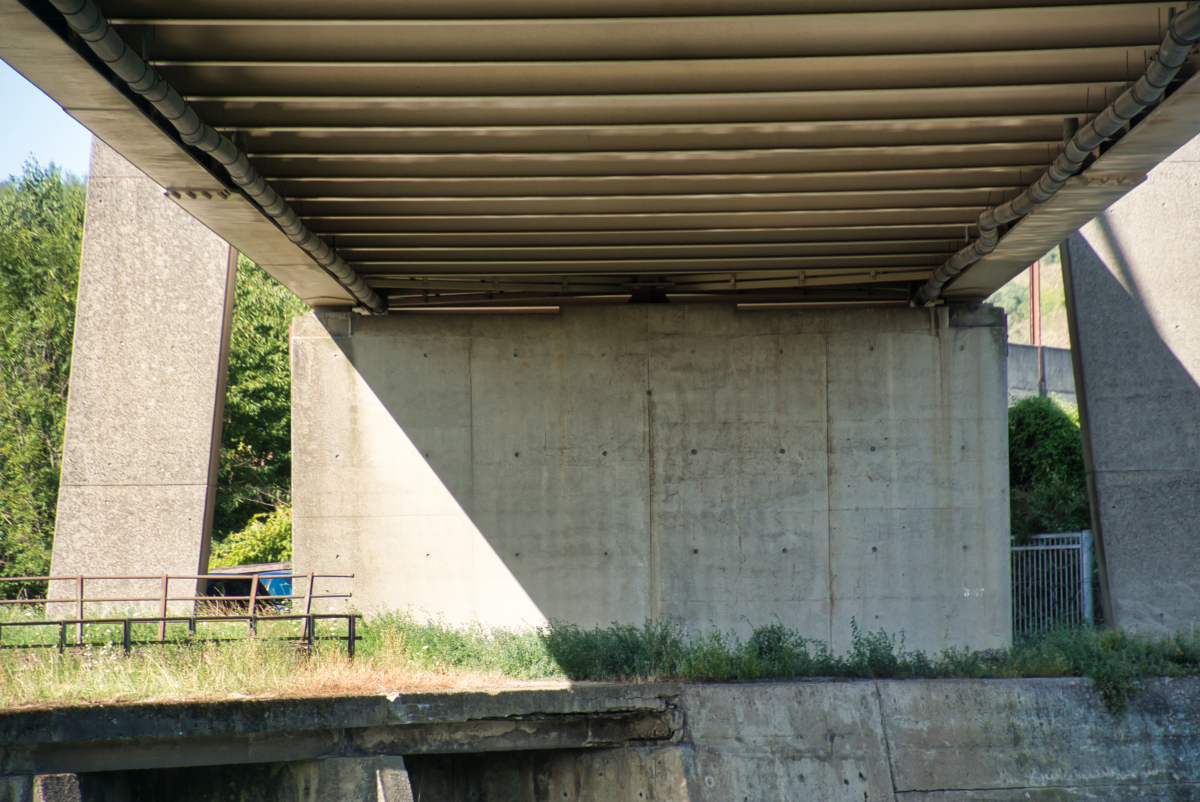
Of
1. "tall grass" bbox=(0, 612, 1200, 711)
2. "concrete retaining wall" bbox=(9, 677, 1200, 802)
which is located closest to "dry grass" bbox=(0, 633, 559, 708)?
"tall grass" bbox=(0, 612, 1200, 711)

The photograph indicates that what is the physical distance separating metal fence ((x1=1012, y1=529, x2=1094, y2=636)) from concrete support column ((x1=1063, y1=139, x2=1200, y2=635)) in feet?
6.42

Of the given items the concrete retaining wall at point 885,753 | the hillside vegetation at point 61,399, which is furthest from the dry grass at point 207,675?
the hillside vegetation at point 61,399

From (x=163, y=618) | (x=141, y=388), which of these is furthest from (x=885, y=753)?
(x=141, y=388)

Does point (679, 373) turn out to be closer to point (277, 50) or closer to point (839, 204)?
point (839, 204)

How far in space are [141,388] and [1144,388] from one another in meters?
13.0

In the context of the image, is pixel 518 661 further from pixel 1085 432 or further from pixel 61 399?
pixel 61 399

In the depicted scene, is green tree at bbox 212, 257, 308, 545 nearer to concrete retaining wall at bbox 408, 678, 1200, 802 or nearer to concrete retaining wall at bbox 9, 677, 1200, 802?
concrete retaining wall at bbox 9, 677, 1200, 802

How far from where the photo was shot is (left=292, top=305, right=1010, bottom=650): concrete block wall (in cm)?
1111

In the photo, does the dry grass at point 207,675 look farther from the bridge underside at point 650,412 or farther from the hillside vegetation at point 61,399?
the hillside vegetation at point 61,399

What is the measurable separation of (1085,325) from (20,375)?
73.6ft

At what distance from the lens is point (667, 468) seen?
11.3 meters

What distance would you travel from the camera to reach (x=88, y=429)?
446 inches

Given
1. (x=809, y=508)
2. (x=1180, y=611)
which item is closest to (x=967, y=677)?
(x=809, y=508)

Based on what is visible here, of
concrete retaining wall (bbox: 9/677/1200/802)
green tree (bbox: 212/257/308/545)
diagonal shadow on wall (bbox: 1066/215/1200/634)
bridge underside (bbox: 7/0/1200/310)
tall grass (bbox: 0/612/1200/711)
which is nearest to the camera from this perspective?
bridge underside (bbox: 7/0/1200/310)
